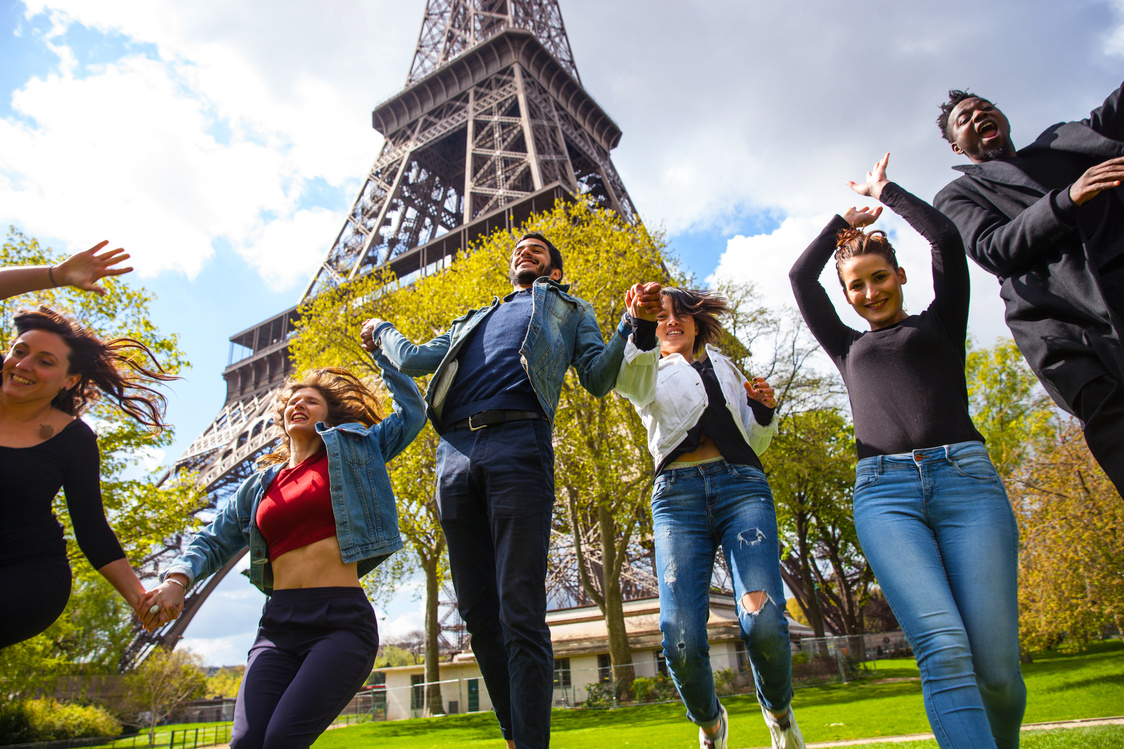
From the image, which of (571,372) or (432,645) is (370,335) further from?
(432,645)

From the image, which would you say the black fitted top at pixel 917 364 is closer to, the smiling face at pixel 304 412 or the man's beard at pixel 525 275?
the man's beard at pixel 525 275

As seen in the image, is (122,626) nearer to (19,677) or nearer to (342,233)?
(19,677)

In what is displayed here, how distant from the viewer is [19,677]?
19.3 m

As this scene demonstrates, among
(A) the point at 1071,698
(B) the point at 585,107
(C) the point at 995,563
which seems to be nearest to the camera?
(C) the point at 995,563

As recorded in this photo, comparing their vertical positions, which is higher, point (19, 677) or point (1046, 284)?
point (1046, 284)

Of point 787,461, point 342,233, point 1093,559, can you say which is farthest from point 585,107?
point 1093,559

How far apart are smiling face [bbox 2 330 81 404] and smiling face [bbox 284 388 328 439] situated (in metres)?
0.89

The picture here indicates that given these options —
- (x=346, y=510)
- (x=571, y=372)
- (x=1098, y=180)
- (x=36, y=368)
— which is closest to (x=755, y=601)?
(x=346, y=510)

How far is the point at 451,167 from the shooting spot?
40406 millimetres

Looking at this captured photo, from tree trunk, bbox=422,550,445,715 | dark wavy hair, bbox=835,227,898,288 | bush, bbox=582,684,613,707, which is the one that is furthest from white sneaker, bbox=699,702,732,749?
tree trunk, bbox=422,550,445,715

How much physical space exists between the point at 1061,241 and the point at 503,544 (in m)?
2.45

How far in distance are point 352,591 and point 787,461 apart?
17.7 m

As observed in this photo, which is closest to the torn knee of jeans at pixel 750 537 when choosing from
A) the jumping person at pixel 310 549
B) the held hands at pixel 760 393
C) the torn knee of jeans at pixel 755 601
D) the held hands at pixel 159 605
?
the torn knee of jeans at pixel 755 601

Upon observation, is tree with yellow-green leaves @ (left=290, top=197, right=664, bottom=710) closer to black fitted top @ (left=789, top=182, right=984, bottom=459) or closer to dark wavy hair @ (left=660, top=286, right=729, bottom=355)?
dark wavy hair @ (left=660, top=286, right=729, bottom=355)
